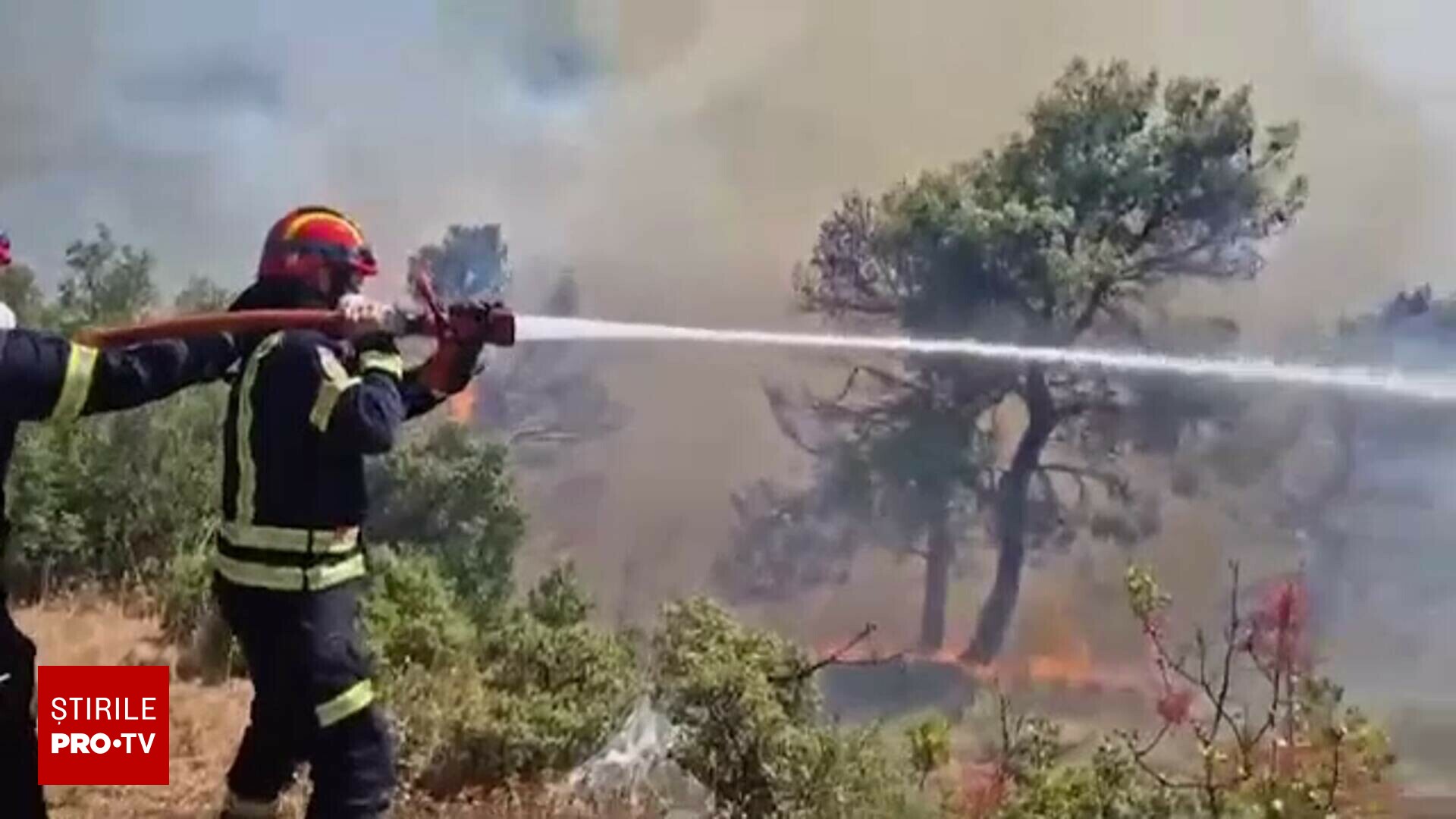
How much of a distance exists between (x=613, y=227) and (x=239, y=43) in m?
1.35

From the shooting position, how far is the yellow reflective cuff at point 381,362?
3635mm

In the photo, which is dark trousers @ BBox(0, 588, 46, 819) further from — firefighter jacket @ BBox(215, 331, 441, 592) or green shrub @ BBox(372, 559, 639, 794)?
green shrub @ BBox(372, 559, 639, 794)

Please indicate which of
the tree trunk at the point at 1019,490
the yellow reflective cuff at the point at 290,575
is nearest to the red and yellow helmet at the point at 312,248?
the yellow reflective cuff at the point at 290,575

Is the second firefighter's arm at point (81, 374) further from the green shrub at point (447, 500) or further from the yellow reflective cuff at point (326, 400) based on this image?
the green shrub at point (447, 500)

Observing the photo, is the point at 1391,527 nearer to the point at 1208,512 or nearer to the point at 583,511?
the point at 1208,512

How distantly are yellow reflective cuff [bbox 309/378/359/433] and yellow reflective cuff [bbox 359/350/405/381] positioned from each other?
37 millimetres

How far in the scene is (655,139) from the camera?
22.2 feet

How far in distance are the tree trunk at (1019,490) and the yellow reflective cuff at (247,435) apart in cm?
323

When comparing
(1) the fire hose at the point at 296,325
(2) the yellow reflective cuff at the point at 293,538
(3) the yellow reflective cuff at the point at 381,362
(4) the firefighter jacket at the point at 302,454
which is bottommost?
(2) the yellow reflective cuff at the point at 293,538

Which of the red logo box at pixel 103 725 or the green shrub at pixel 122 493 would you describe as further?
the green shrub at pixel 122 493

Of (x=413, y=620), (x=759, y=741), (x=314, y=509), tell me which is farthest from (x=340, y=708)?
(x=413, y=620)

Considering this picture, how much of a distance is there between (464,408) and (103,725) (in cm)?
193

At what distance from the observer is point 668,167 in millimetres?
6746

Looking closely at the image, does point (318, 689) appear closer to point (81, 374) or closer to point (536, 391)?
point (81, 374)
